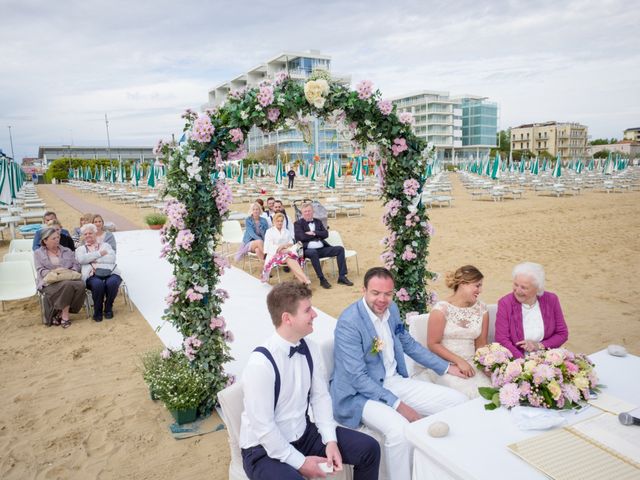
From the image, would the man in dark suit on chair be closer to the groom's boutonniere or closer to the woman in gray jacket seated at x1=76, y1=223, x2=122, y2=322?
the woman in gray jacket seated at x1=76, y1=223, x2=122, y2=322

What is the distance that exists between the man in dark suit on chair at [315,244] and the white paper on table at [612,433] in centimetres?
617

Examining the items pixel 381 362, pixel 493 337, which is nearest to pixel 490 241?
pixel 493 337

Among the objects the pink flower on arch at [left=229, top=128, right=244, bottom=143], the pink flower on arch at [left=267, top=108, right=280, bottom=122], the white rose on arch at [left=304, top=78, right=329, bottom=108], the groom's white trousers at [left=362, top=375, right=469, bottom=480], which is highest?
the white rose on arch at [left=304, top=78, right=329, bottom=108]

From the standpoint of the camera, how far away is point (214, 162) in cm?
424

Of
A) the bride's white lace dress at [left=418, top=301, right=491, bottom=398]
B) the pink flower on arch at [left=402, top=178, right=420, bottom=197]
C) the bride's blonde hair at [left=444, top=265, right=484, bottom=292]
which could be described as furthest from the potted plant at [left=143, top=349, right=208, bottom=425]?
the pink flower on arch at [left=402, top=178, right=420, bottom=197]

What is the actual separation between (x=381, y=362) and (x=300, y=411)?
0.87 meters

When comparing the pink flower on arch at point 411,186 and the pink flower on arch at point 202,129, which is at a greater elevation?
the pink flower on arch at point 202,129

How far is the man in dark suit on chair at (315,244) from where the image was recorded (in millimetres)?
8552

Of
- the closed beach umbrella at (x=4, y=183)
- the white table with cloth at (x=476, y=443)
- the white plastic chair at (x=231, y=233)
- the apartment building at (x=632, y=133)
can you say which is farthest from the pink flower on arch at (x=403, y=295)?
the apartment building at (x=632, y=133)

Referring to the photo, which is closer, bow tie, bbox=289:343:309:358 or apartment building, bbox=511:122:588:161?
bow tie, bbox=289:343:309:358

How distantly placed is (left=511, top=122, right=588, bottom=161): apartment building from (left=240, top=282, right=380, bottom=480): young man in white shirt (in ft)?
422

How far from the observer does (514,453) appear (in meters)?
2.17

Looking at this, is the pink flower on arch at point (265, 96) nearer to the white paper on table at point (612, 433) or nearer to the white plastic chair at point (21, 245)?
the white paper on table at point (612, 433)

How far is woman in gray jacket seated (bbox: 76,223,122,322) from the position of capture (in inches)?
263
